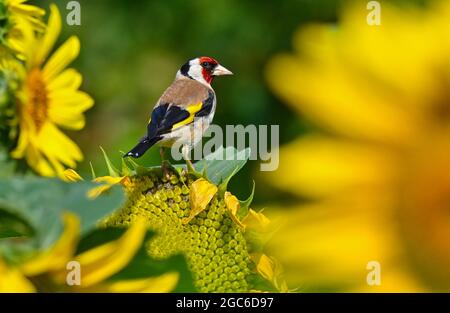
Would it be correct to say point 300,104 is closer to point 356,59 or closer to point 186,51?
point 356,59

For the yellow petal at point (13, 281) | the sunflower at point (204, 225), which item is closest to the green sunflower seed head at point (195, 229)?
the sunflower at point (204, 225)

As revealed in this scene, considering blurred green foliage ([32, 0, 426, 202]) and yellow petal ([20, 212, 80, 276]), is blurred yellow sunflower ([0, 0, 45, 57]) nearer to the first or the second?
blurred green foliage ([32, 0, 426, 202])

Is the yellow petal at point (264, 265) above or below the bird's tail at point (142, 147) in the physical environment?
below

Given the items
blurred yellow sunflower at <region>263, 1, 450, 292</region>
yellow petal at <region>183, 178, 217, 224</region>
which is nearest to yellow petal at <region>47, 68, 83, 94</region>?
yellow petal at <region>183, 178, 217, 224</region>

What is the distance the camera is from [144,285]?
27cm

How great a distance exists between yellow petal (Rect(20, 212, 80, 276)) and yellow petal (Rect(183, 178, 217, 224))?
4.7 inches

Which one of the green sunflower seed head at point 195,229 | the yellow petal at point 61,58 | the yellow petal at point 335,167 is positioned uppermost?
the yellow petal at point 61,58

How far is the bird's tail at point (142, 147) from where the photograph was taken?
0.41 m

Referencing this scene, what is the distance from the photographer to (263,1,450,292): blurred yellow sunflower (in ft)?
0.65

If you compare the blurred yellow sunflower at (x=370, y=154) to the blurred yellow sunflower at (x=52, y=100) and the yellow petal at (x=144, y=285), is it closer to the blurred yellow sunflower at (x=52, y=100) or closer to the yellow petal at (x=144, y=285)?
the yellow petal at (x=144, y=285)

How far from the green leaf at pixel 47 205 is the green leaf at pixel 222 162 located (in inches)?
5.7

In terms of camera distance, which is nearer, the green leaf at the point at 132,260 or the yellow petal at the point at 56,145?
the green leaf at the point at 132,260

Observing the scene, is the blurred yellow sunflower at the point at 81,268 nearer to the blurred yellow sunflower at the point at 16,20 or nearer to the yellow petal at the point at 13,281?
the yellow petal at the point at 13,281
